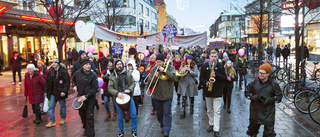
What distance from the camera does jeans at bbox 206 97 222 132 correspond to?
5.38m

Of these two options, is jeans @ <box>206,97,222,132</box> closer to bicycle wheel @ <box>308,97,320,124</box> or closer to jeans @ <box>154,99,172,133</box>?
jeans @ <box>154,99,172,133</box>

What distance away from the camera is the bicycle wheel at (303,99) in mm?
7359

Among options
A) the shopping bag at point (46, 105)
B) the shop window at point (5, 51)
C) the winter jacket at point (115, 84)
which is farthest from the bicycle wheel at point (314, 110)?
the shop window at point (5, 51)

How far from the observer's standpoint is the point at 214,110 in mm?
5465

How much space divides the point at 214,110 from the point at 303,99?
3724mm

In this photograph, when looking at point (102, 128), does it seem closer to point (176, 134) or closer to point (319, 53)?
point (176, 134)

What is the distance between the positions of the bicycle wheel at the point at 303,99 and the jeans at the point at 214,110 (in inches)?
133

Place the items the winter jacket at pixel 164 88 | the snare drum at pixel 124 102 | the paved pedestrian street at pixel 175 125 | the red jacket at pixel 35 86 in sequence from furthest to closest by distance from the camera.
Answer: the red jacket at pixel 35 86, the paved pedestrian street at pixel 175 125, the winter jacket at pixel 164 88, the snare drum at pixel 124 102

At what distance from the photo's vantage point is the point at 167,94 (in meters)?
5.27

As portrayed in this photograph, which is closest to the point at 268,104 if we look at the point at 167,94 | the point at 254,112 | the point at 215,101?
the point at 254,112

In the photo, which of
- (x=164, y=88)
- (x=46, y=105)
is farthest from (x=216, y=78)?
(x=46, y=105)

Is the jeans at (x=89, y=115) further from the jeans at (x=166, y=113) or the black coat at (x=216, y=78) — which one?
the black coat at (x=216, y=78)

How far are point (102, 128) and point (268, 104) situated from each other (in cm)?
402

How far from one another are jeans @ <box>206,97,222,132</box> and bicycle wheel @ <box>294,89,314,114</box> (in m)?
3.37
